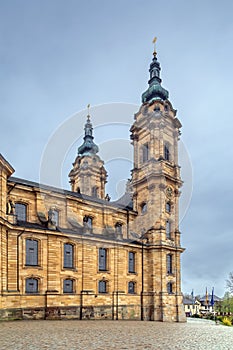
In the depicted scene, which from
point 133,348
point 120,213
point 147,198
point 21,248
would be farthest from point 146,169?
point 133,348

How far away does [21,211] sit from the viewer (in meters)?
34.3

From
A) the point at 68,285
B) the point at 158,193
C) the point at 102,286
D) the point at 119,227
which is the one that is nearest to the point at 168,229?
the point at 158,193

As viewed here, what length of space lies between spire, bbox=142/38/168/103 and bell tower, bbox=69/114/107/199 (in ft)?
49.9

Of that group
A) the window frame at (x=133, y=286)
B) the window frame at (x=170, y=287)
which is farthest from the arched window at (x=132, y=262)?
the window frame at (x=170, y=287)

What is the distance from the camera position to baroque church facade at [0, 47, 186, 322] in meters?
30.3

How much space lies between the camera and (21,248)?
30.5m

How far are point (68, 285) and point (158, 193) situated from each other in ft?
53.9

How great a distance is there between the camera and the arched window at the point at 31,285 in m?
30.4

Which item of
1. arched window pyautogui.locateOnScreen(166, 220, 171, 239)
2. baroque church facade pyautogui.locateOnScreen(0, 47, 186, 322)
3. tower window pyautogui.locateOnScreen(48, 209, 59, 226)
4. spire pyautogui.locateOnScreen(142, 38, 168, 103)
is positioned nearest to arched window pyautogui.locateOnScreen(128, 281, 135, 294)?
baroque church facade pyautogui.locateOnScreen(0, 47, 186, 322)

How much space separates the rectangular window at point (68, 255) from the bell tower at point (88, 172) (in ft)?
71.8

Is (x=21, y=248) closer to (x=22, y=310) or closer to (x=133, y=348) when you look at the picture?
(x=22, y=310)

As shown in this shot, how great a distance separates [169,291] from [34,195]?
65.9 ft

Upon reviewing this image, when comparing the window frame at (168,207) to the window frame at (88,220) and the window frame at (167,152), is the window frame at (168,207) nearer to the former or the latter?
the window frame at (167,152)

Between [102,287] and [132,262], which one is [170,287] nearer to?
[132,262]
